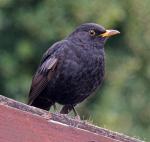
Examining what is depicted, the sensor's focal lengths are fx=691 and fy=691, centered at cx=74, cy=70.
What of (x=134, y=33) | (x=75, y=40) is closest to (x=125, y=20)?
(x=134, y=33)

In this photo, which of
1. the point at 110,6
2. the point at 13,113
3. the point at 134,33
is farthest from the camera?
the point at 134,33

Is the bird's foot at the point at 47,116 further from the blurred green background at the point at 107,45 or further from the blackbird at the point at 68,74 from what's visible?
the blurred green background at the point at 107,45

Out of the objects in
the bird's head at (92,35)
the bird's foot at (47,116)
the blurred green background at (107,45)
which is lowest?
the blurred green background at (107,45)

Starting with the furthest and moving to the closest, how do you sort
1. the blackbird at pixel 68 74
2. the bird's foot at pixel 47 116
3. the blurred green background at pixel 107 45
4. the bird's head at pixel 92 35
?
1. the blurred green background at pixel 107 45
2. the bird's head at pixel 92 35
3. the blackbird at pixel 68 74
4. the bird's foot at pixel 47 116

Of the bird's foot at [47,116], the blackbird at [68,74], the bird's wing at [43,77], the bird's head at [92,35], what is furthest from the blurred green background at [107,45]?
the bird's foot at [47,116]

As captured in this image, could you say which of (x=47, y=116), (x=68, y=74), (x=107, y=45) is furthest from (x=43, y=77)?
(x=107, y=45)

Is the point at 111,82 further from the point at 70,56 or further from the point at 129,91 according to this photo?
the point at 70,56
